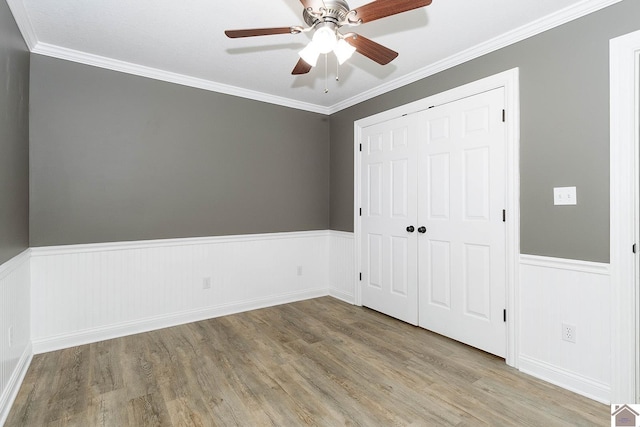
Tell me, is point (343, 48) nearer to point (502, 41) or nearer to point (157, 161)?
point (502, 41)

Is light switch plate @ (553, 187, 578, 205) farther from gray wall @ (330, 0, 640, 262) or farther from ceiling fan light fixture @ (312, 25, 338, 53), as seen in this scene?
ceiling fan light fixture @ (312, 25, 338, 53)

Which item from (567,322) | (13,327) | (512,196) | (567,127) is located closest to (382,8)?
(567,127)

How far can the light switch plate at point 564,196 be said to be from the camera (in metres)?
2.14

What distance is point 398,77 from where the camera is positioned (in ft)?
10.7

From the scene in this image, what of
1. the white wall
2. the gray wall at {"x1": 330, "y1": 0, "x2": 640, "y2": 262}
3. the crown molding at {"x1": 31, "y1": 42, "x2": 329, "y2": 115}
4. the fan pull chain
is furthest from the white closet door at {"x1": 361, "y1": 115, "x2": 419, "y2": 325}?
the crown molding at {"x1": 31, "y1": 42, "x2": 329, "y2": 115}

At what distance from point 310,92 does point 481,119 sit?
191 cm

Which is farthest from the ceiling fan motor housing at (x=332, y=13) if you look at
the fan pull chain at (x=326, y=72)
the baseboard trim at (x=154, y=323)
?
the baseboard trim at (x=154, y=323)

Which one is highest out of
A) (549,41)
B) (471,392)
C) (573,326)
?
(549,41)

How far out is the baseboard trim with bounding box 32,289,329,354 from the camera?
8.93ft

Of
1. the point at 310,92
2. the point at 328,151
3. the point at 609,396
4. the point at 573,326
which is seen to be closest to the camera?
the point at 609,396

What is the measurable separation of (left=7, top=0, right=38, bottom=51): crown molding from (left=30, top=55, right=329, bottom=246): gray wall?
16cm

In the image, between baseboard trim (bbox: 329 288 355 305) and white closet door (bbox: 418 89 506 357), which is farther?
baseboard trim (bbox: 329 288 355 305)

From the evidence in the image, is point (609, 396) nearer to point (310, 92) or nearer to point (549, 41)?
point (549, 41)

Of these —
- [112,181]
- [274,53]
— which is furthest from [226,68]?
[112,181]
